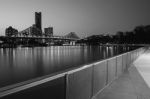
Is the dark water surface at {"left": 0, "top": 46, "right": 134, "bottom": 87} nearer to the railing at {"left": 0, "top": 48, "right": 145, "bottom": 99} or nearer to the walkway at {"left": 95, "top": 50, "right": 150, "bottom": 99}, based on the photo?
the walkway at {"left": 95, "top": 50, "right": 150, "bottom": 99}

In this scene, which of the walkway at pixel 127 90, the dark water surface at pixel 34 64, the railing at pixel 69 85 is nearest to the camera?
the railing at pixel 69 85

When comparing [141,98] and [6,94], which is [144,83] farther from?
[6,94]

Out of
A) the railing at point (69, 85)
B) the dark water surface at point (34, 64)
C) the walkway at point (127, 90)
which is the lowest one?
the dark water surface at point (34, 64)

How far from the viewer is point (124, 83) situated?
7812 mm

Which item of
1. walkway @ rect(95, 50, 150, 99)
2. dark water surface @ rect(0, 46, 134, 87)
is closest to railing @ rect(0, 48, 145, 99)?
walkway @ rect(95, 50, 150, 99)

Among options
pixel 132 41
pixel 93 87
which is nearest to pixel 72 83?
pixel 93 87

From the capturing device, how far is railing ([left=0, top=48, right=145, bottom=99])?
9.50 feet

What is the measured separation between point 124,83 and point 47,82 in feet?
16.1

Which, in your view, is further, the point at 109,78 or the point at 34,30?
the point at 34,30

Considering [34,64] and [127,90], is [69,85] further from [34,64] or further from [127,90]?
[34,64]

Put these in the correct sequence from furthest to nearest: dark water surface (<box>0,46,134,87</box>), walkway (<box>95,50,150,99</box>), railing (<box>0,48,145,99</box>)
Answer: dark water surface (<box>0,46,134,87</box>) < walkway (<box>95,50,150,99</box>) < railing (<box>0,48,145,99</box>)

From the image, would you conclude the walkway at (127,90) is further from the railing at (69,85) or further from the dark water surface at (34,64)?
the dark water surface at (34,64)

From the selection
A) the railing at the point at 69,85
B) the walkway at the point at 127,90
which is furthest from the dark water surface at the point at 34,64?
the railing at the point at 69,85

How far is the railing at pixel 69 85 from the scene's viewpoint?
289cm
